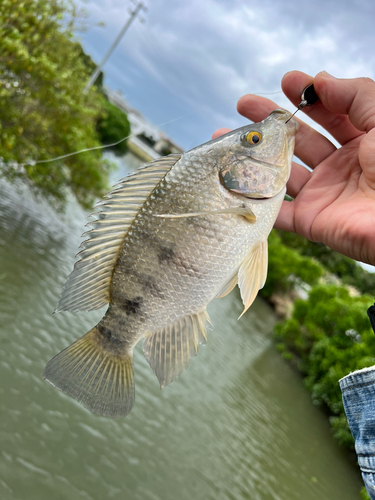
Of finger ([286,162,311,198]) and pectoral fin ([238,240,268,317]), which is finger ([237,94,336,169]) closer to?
finger ([286,162,311,198])

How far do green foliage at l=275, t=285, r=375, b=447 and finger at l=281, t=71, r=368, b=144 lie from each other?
25.8 ft

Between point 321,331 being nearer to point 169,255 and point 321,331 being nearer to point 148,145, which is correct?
point 169,255

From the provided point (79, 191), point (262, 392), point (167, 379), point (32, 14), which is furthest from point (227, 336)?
point (167, 379)

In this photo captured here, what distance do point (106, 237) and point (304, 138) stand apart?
1.41m

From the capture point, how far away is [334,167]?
6.98 feet

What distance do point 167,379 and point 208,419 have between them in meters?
6.22

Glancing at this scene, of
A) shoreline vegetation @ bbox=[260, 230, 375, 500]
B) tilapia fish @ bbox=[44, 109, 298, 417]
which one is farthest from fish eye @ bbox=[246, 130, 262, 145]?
shoreline vegetation @ bbox=[260, 230, 375, 500]

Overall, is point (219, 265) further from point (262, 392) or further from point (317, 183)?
point (262, 392)

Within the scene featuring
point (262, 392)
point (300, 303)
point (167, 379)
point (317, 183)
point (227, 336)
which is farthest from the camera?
point (300, 303)

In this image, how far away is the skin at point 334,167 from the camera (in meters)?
1.72

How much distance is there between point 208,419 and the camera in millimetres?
7121

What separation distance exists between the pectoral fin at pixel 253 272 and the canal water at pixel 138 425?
4040mm

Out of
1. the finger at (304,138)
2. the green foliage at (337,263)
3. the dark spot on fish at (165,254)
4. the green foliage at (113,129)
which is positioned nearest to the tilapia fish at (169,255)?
the dark spot on fish at (165,254)

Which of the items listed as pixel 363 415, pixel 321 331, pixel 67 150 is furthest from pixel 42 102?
pixel 321 331
